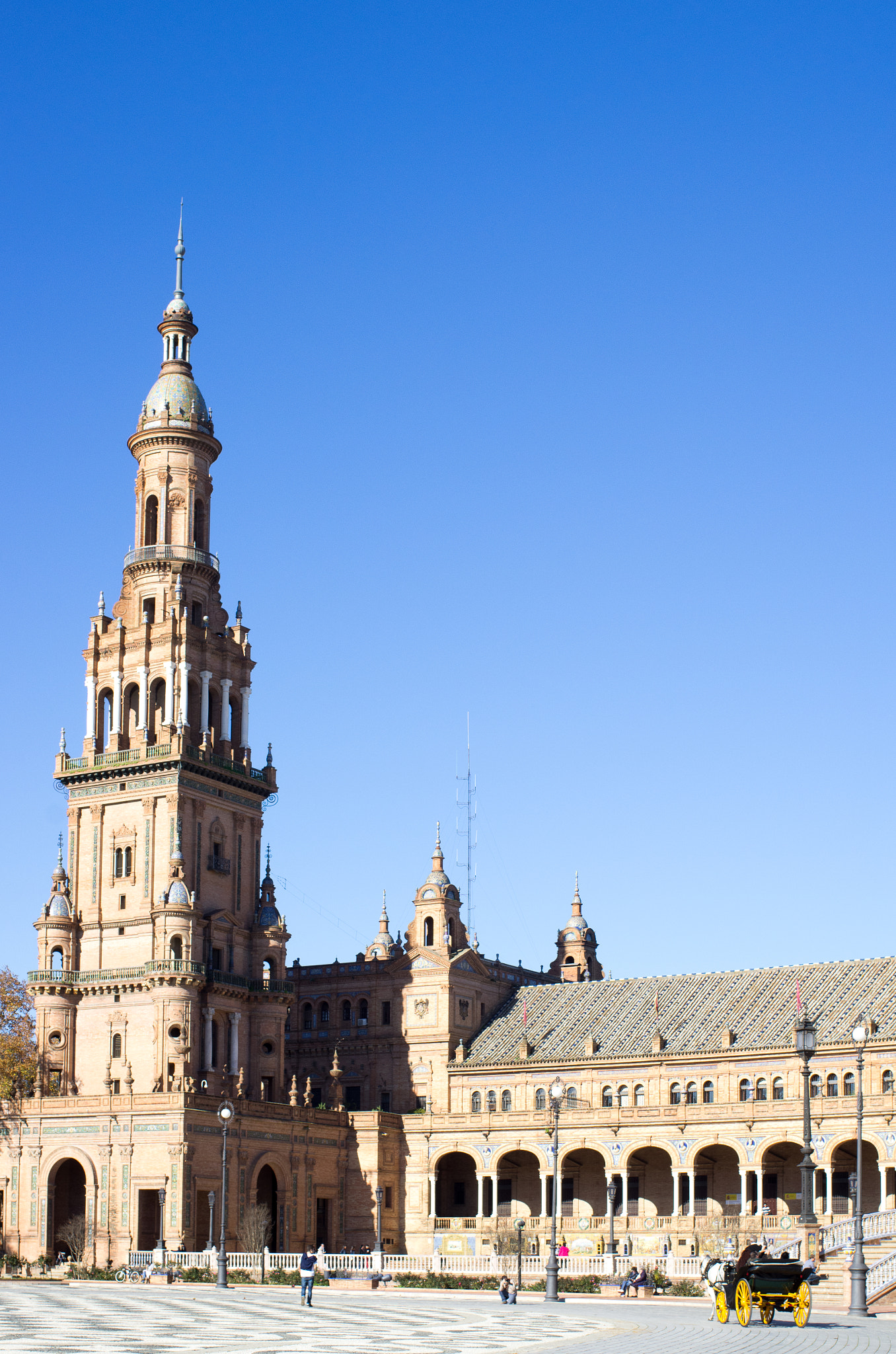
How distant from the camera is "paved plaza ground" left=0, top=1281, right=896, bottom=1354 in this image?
41.4 meters

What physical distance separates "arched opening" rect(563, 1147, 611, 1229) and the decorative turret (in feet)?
83.2

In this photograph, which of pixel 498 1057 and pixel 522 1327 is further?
pixel 498 1057

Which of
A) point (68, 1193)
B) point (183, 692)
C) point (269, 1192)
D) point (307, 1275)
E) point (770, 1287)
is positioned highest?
point (183, 692)

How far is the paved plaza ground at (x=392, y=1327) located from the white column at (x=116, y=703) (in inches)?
1728

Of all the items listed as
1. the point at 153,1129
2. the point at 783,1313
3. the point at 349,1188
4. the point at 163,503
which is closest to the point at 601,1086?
the point at 349,1188

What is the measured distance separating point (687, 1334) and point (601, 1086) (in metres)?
59.0

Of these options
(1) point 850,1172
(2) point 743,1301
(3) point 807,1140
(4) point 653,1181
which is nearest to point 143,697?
(4) point 653,1181

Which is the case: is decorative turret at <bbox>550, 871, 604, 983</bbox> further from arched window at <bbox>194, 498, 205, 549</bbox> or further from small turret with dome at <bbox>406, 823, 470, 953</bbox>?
arched window at <bbox>194, 498, 205, 549</bbox>

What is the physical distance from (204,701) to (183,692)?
8.02ft

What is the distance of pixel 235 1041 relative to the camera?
104m

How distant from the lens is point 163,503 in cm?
11150

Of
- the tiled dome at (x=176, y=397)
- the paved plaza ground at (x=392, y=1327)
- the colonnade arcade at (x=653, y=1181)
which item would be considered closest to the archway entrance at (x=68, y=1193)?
the colonnade arcade at (x=653, y=1181)

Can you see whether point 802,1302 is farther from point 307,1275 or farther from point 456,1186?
point 456,1186

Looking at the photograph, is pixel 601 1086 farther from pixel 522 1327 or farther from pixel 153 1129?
pixel 522 1327
